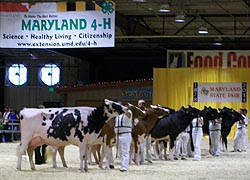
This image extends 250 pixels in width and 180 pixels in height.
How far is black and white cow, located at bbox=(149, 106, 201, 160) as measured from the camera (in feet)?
59.9

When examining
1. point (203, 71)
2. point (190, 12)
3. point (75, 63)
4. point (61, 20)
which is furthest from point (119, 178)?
point (75, 63)

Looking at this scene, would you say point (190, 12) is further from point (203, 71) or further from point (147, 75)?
point (147, 75)

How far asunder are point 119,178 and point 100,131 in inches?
66.2

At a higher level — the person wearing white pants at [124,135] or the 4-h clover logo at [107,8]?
the 4-h clover logo at [107,8]

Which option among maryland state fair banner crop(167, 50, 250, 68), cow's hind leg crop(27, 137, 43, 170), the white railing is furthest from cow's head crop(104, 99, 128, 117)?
maryland state fair banner crop(167, 50, 250, 68)

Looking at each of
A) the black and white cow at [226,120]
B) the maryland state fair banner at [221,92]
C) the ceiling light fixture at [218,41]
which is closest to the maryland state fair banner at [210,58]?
the maryland state fair banner at [221,92]

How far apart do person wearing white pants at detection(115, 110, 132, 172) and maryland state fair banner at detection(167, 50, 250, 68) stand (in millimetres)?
20955

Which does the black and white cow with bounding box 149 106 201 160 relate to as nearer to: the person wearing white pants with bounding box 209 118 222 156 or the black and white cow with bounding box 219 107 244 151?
the person wearing white pants with bounding box 209 118 222 156

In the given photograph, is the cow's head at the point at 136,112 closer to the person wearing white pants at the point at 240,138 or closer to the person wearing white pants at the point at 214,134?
the person wearing white pants at the point at 214,134

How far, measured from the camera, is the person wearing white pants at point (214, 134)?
21016mm

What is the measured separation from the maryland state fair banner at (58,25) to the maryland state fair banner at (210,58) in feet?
62.0

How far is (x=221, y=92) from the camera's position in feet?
115

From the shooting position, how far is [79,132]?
14289 mm

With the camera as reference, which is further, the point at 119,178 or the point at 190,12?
the point at 190,12
